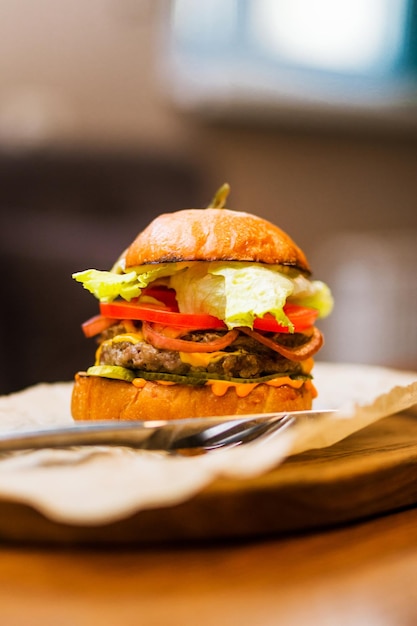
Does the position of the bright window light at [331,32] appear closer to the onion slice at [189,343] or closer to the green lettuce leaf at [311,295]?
the green lettuce leaf at [311,295]

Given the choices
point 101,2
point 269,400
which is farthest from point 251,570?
point 101,2

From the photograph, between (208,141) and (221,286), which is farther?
(208,141)

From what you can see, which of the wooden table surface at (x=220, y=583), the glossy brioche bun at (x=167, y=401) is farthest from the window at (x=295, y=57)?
the wooden table surface at (x=220, y=583)

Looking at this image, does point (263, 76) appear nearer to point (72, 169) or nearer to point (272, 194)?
point (272, 194)

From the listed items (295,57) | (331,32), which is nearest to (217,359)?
(295,57)

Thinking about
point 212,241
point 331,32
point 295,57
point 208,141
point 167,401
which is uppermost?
point 331,32

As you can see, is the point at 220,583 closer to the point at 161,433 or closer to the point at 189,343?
the point at 161,433
